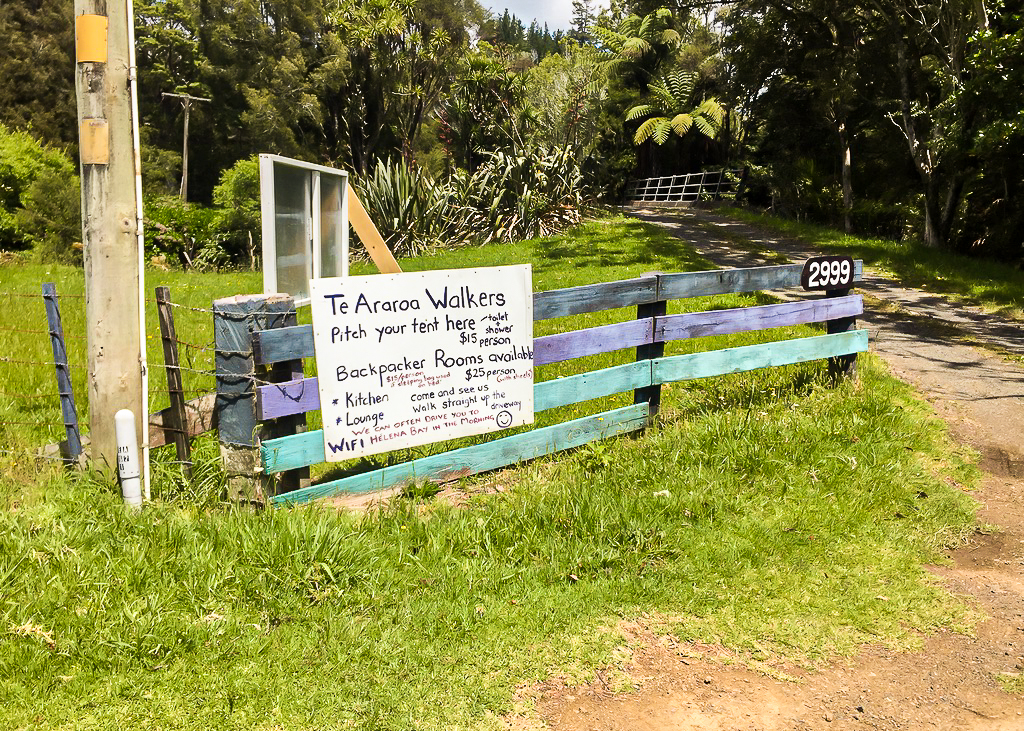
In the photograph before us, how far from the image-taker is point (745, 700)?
343 centimetres

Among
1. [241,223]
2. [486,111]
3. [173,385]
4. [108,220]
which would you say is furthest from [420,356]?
[241,223]

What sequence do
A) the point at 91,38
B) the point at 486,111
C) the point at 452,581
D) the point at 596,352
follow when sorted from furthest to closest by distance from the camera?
1. the point at 486,111
2. the point at 596,352
3. the point at 91,38
4. the point at 452,581

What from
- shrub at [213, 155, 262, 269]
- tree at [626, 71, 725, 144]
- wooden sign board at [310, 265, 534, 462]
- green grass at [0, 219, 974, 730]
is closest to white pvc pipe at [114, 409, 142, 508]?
green grass at [0, 219, 974, 730]

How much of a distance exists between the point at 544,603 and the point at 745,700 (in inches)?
38.0

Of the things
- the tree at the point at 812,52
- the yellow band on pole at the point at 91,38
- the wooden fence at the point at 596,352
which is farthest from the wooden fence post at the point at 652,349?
the tree at the point at 812,52

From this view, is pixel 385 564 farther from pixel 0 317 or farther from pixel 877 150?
pixel 877 150

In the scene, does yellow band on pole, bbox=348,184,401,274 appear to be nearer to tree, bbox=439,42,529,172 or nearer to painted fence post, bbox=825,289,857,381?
painted fence post, bbox=825,289,857,381

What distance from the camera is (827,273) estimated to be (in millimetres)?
6918

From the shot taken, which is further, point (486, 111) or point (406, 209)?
point (486, 111)

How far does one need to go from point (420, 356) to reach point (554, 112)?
84.3 ft

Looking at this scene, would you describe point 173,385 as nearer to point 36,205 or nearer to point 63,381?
point 63,381

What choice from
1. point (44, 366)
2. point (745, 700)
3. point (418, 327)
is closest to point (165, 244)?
point (44, 366)

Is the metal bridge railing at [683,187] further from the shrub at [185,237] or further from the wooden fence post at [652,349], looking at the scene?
the wooden fence post at [652,349]

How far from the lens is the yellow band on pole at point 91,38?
422cm
